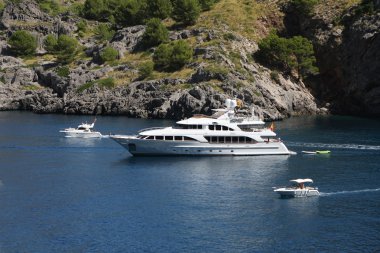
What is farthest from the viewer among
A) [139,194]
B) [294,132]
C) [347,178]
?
[294,132]

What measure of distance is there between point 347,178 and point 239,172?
1721 cm

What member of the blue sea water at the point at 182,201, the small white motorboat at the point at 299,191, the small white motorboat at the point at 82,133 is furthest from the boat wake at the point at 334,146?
the small white motorboat at the point at 82,133

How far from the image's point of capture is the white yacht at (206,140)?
4774 inches

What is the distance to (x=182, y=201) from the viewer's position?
89.6m

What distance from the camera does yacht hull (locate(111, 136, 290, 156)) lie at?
398 feet

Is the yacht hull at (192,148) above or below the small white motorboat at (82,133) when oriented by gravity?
below

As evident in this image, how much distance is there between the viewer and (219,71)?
629 feet

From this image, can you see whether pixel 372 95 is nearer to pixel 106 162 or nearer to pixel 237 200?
pixel 106 162

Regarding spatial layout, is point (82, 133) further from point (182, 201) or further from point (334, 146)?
point (182, 201)

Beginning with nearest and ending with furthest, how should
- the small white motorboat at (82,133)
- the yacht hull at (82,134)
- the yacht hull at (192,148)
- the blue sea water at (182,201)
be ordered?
the blue sea water at (182,201)
the yacht hull at (192,148)
the yacht hull at (82,134)
the small white motorboat at (82,133)

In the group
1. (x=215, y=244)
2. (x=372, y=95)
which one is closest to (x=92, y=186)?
(x=215, y=244)

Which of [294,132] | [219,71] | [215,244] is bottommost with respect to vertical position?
[215,244]

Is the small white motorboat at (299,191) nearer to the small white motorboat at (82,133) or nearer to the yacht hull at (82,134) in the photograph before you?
the small white motorboat at (82,133)

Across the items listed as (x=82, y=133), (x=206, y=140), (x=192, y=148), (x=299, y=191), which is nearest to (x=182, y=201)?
(x=299, y=191)
